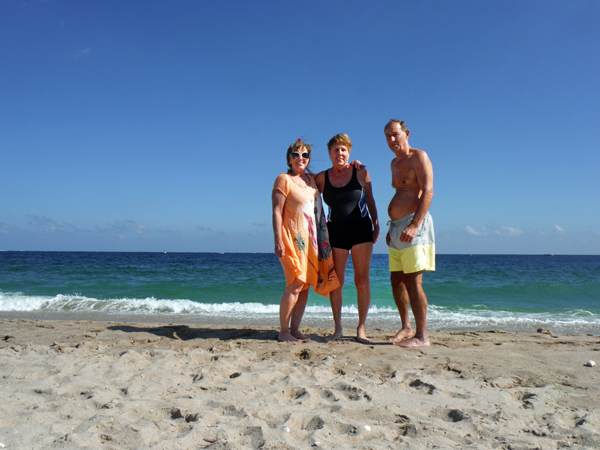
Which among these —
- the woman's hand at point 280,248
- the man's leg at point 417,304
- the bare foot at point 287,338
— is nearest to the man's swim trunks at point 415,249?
the man's leg at point 417,304

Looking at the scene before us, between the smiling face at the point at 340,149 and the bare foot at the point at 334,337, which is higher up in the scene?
the smiling face at the point at 340,149

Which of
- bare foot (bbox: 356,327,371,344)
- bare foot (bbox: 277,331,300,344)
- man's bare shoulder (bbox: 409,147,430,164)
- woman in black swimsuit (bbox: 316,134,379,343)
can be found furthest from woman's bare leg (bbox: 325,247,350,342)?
man's bare shoulder (bbox: 409,147,430,164)

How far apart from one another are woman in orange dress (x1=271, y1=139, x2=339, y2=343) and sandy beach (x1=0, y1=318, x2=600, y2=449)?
55 cm

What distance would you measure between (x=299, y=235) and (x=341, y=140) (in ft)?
3.42

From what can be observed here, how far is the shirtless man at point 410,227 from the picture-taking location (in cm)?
354

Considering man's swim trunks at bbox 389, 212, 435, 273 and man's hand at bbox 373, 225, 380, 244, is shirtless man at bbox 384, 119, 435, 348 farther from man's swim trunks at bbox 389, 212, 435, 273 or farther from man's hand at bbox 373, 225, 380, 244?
man's hand at bbox 373, 225, 380, 244

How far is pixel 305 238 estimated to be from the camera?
368 cm

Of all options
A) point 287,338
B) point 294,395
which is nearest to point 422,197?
point 287,338

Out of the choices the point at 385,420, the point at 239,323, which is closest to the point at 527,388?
the point at 385,420

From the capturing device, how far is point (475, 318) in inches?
265

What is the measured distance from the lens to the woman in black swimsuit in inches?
146

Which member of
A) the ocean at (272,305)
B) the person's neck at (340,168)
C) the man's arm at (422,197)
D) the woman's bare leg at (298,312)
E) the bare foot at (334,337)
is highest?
the person's neck at (340,168)

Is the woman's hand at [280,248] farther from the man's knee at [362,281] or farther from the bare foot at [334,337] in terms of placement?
the bare foot at [334,337]

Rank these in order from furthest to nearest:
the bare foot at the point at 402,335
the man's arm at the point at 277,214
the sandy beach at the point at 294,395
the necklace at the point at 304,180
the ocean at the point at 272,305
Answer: the ocean at the point at 272,305 < the bare foot at the point at 402,335 < the necklace at the point at 304,180 < the man's arm at the point at 277,214 < the sandy beach at the point at 294,395
